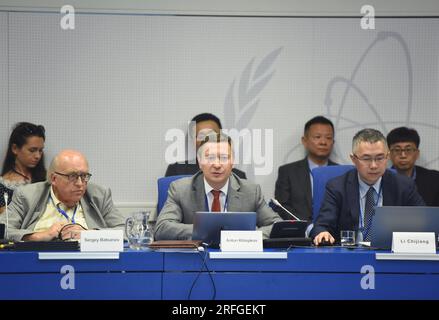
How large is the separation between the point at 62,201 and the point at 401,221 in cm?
185

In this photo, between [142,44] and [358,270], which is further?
[142,44]

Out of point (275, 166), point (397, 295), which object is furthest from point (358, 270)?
point (275, 166)

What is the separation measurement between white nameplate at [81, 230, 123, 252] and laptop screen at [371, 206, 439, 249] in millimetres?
1229

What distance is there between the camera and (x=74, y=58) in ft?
18.6

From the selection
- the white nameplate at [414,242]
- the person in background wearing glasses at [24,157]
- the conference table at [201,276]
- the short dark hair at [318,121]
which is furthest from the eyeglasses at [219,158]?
the person in background wearing glasses at [24,157]

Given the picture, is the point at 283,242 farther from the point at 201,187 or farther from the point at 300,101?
the point at 300,101

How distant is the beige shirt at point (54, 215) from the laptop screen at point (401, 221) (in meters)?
1.63

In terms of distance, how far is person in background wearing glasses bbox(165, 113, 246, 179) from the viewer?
548cm

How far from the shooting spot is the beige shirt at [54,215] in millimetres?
3871

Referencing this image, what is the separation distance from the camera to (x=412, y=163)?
5605 millimetres

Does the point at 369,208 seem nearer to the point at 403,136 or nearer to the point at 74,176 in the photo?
the point at 74,176

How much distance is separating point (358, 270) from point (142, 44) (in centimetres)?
322

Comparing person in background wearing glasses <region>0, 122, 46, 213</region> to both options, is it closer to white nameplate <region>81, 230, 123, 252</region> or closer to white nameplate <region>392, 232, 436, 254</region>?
white nameplate <region>81, 230, 123, 252</region>

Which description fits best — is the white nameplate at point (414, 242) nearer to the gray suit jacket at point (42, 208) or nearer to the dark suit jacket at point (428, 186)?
the gray suit jacket at point (42, 208)
